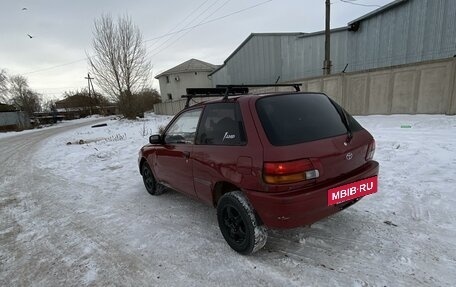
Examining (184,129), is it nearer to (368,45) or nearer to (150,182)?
(150,182)

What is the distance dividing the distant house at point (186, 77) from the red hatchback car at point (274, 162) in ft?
130

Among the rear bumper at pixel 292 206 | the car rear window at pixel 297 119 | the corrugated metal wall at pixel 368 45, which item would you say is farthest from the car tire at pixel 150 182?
the corrugated metal wall at pixel 368 45

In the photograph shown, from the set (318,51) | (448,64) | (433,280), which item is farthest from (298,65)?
(433,280)

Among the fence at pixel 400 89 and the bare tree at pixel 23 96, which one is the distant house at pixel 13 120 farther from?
the fence at pixel 400 89

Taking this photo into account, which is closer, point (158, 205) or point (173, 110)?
point (158, 205)

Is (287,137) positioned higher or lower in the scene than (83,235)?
higher

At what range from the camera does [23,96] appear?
1371 inches

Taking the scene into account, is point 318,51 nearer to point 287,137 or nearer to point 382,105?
point 382,105

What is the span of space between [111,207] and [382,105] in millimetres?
10622

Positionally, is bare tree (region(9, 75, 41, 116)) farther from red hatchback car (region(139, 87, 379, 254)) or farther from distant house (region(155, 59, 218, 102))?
red hatchback car (region(139, 87, 379, 254))

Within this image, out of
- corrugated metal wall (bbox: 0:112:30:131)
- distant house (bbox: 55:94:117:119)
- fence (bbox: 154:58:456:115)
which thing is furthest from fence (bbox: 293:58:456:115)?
distant house (bbox: 55:94:117:119)

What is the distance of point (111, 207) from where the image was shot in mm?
4391

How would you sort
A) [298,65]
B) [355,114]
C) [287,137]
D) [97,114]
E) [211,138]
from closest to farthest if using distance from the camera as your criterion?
[287,137] → [211,138] → [355,114] → [298,65] → [97,114]

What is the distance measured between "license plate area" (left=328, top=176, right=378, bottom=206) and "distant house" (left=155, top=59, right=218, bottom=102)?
40.0 m
